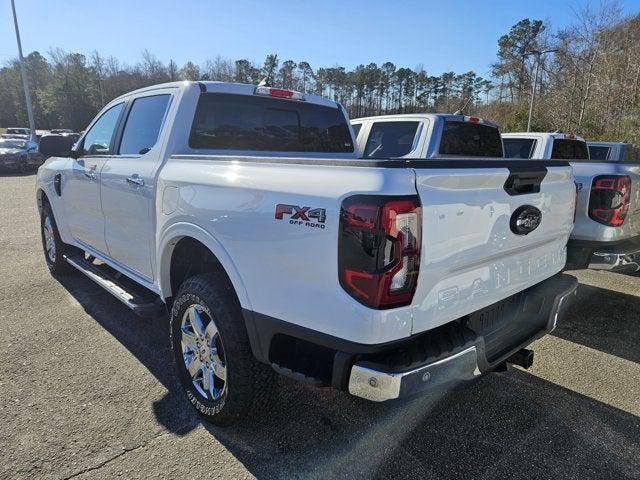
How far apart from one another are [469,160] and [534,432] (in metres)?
1.74

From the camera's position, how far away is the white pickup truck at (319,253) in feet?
5.91

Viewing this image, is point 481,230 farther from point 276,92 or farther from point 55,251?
point 55,251

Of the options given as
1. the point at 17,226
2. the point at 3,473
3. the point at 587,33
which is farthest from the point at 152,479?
the point at 587,33

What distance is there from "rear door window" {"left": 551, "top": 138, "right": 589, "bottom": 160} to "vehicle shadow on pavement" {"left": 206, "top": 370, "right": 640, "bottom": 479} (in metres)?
5.31

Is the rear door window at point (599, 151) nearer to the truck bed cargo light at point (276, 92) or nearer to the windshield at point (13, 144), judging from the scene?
the truck bed cargo light at point (276, 92)

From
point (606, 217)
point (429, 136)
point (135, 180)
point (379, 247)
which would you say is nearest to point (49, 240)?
point (135, 180)

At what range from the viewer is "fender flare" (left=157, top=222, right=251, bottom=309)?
2.28 meters

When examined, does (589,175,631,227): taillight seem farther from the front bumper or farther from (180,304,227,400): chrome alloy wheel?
(180,304,227,400): chrome alloy wheel

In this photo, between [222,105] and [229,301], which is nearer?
[229,301]

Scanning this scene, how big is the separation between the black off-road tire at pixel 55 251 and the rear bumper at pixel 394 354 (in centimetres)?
409

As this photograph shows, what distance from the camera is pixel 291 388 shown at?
313 cm

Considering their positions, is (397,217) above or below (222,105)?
below

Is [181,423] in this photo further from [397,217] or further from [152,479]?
[397,217]

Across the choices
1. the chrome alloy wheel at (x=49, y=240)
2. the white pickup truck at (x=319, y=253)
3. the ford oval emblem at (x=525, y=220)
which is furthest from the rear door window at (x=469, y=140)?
the chrome alloy wheel at (x=49, y=240)
